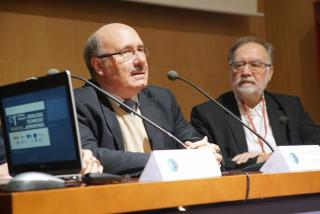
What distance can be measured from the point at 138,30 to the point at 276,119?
1287 millimetres

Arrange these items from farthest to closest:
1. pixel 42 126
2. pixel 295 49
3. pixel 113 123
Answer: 1. pixel 295 49
2. pixel 113 123
3. pixel 42 126

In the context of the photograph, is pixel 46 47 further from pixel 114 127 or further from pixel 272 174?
pixel 272 174

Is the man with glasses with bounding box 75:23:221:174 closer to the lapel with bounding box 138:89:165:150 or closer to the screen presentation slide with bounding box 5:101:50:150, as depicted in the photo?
the lapel with bounding box 138:89:165:150

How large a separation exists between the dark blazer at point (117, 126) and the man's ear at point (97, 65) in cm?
18

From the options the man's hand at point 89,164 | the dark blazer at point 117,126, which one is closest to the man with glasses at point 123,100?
the dark blazer at point 117,126

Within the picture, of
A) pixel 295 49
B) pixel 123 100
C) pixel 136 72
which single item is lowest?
pixel 123 100

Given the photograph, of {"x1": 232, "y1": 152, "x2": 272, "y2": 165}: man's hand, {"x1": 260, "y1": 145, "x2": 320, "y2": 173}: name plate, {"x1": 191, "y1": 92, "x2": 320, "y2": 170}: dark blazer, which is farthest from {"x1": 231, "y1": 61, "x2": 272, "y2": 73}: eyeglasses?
{"x1": 260, "y1": 145, "x2": 320, "y2": 173}: name plate

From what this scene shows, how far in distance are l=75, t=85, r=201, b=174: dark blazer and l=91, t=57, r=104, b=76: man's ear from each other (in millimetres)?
183

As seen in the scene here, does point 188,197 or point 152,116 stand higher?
point 152,116

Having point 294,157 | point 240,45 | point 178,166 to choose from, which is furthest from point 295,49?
point 178,166

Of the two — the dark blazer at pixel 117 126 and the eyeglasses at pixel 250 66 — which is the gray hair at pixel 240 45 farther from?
the dark blazer at pixel 117 126

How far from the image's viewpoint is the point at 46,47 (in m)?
3.80

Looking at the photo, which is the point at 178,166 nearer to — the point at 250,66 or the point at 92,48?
the point at 92,48

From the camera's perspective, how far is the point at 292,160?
6.24 ft
